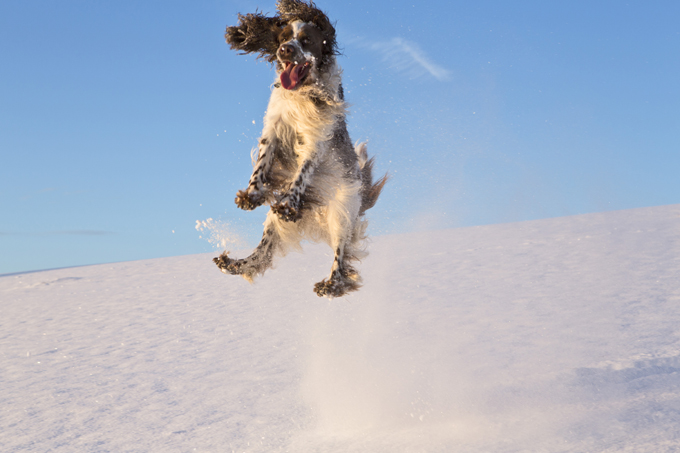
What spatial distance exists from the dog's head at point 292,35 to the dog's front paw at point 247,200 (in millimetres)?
1008

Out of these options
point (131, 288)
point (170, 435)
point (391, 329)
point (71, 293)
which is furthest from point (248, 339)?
point (71, 293)

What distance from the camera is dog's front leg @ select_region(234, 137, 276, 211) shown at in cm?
426

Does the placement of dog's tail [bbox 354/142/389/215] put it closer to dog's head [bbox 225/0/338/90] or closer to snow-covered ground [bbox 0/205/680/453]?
dog's head [bbox 225/0/338/90]

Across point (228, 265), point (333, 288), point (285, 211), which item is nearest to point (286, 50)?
point (285, 211)

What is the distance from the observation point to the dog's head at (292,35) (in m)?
4.56

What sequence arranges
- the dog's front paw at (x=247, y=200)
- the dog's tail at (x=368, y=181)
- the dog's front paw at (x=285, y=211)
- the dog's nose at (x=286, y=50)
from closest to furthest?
the dog's front paw at (x=285, y=211)
the dog's front paw at (x=247, y=200)
the dog's nose at (x=286, y=50)
the dog's tail at (x=368, y=181)

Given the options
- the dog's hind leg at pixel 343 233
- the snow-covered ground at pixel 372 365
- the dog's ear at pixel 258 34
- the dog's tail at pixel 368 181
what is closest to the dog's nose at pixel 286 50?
the dog's ear at pixel 258 34

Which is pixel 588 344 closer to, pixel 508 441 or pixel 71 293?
pixel 508 441

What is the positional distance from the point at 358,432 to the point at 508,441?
4.96 feet

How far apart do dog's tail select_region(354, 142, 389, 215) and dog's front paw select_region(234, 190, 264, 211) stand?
5.52 ft

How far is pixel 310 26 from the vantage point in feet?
15.2

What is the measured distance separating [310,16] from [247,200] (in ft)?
5.81

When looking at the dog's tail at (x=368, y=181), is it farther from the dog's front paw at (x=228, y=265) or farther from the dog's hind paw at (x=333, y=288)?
the dog's front paw at (x=228, y=265)

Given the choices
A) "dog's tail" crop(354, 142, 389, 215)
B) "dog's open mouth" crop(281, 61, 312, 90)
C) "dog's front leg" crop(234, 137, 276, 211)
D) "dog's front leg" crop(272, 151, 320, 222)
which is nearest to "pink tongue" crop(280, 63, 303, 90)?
"dog's open mouth" crop(281, 61, 312, 90)
